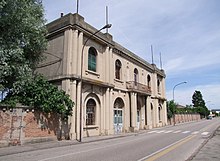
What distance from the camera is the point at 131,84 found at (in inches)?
1085

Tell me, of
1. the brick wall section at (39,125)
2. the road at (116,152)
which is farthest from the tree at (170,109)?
the brick wall section at (39,125)

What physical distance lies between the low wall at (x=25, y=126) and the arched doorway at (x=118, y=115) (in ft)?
28.9

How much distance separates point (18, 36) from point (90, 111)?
9.63m

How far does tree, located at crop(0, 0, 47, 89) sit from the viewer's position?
42.9 feet

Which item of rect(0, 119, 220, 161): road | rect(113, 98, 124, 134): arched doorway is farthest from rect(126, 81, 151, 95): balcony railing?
rect(0, 119, 220, 161): road

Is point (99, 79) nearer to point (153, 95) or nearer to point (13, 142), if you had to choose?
point (13, 142)

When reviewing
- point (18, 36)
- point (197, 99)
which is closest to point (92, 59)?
point (18, 36)

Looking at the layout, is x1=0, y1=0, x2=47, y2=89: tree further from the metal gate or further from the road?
the metal gate

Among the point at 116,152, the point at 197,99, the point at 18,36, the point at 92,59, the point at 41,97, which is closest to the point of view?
the point at 116,152

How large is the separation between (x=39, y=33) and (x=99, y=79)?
7940mm

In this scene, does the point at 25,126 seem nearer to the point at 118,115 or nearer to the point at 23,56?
the point at 23,56

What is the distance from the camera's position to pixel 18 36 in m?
14.1

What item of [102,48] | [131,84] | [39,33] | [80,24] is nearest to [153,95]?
[131,84]

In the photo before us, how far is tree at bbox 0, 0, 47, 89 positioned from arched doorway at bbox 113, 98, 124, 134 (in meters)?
11.7
